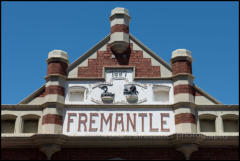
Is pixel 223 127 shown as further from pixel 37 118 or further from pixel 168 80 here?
pixel 37 118

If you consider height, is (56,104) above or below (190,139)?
above

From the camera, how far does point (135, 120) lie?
17766 mm

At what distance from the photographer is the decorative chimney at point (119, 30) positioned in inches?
778

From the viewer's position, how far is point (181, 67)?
1872 cm

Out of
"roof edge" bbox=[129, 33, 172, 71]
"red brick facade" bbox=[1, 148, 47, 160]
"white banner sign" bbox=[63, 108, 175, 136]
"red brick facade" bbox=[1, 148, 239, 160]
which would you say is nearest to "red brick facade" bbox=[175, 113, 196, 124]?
"white banner sign" bbox=[63, 108, 175, 136]

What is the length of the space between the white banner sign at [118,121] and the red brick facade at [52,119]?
0.26m

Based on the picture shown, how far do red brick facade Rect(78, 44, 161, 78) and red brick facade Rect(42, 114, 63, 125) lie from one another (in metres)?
2.59

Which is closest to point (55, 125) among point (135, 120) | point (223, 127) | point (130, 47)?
point (135, 120)

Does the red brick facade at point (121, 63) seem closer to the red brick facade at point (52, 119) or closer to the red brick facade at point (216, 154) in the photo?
the red brick facade at point (52, 119)

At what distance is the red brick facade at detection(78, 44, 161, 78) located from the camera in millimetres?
19125

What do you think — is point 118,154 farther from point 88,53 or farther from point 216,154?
point 88,53

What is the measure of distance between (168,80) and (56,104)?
214 inches

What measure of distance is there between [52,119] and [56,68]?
269 cm

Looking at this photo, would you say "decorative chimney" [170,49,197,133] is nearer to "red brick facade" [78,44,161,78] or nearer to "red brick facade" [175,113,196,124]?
"red brick facade" [175,113,196,124]
